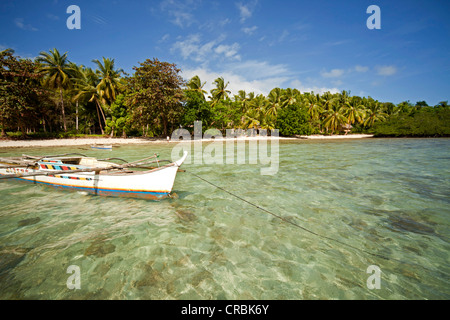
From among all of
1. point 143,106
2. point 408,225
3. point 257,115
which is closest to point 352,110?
point 257,115

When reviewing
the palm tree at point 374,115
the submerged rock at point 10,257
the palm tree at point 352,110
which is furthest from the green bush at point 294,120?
the submerged rock at point 10,257

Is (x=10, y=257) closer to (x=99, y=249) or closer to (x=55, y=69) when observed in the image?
(x=99, y=249)

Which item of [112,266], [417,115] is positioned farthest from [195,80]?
[417,115]

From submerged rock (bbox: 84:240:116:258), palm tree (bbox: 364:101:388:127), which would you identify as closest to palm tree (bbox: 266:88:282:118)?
palm tree (bbox: 364:101:388:127)

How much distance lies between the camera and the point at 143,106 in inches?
1144

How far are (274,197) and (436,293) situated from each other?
482 centimetres

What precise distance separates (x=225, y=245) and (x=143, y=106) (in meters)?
30.0

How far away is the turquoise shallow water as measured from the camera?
3344 mm

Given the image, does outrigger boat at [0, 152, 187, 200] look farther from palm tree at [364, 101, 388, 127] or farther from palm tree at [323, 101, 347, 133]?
palm tree at [364, 101, 388, 127]

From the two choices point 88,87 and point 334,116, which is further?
point 334,116
